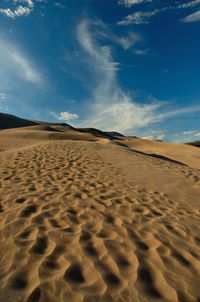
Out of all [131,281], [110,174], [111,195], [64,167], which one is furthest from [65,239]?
[64,167]

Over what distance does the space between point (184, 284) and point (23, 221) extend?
312 centimetres

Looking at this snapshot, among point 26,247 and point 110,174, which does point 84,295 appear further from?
point 110,174

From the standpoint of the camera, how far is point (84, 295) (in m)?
3.07

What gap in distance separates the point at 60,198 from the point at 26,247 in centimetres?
257

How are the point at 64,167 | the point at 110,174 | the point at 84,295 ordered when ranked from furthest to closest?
the point at 64,167, the point at 110,174, the point at 84,295

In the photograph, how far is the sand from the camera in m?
3.22

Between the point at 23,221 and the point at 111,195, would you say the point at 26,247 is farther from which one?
the point at 111,195

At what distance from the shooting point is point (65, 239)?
438 cm

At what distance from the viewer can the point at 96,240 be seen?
4422 millimetres

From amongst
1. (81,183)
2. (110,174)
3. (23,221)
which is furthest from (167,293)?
(110,174)

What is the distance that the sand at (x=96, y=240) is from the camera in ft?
10.6

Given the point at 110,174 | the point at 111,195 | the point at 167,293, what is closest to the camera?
the point at 167,293

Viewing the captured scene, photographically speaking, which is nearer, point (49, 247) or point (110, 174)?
point (49, 247)

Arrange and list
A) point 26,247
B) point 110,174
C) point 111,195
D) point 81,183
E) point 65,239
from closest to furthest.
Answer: point 26,247 < point 65,239 < point 111,195 < point 81,183 < point 110,174
